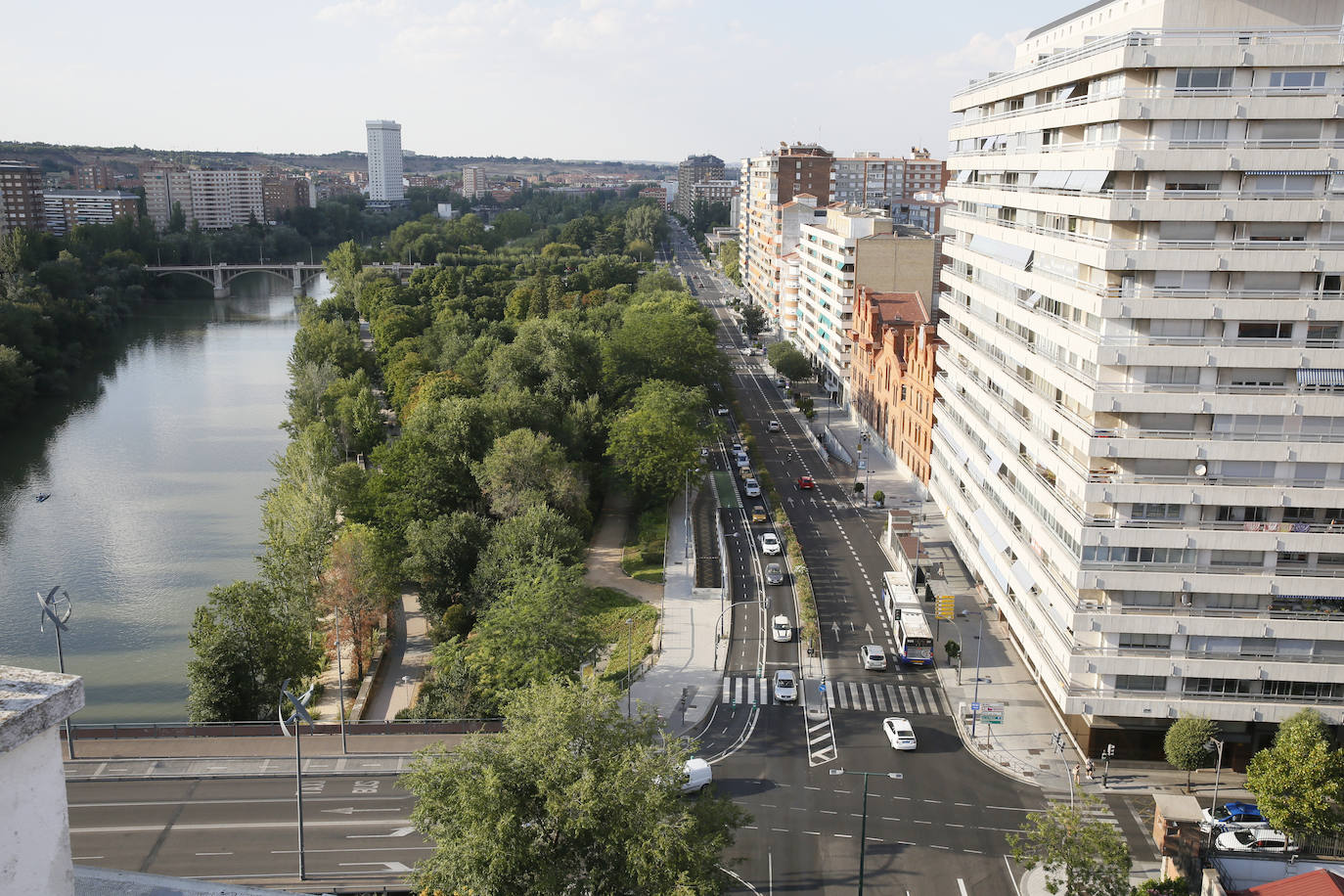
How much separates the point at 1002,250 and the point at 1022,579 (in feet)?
41.4

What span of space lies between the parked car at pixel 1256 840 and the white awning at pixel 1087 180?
19.7 m

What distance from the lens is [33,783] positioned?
5742mm

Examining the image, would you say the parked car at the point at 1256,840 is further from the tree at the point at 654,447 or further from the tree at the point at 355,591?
the tree at the point at 654,447

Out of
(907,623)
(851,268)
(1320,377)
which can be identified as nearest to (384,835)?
(907,623)

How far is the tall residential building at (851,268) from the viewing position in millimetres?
88812

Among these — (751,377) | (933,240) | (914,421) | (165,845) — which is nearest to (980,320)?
(914,421)

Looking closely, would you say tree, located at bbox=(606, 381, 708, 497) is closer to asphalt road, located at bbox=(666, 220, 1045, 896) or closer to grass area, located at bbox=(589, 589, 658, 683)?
grass area, located at bbox=(589, 589, 658, 683)

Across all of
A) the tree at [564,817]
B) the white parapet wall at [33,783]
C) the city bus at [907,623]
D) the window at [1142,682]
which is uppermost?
the white parapet wall at [33,783]

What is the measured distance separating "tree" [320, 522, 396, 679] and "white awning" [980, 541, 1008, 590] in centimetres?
2642

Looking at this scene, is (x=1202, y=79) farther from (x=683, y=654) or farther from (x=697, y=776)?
(x=683, y=654)

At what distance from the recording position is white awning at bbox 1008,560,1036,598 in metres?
38.7

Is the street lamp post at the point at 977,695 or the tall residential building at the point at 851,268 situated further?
the tall residential building at the point at 851,268

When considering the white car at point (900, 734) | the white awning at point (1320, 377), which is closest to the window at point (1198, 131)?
the white awning at point (1320, 377)

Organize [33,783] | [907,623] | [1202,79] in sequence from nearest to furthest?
[33,783] < [1202,79] < [907,623]
